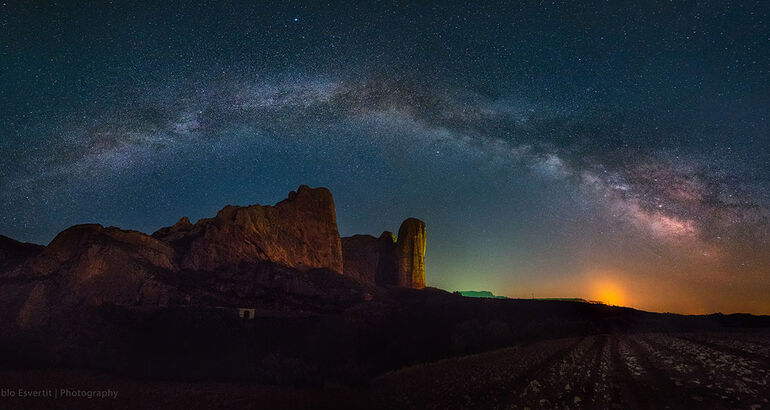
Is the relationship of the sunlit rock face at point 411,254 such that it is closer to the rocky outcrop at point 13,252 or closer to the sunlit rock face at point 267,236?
the sunlit rock face at point 267,236

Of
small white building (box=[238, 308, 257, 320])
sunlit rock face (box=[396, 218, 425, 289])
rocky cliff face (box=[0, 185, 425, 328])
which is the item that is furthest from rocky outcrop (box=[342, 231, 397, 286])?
small white building (box=[238, 308, 257, 320])

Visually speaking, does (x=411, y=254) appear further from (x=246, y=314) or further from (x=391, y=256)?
(x=246, y=314)

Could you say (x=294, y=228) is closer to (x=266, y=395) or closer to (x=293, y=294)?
(x=293, y=294)

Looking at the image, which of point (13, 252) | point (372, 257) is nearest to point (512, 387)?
point (13, 252)

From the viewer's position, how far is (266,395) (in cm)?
1800

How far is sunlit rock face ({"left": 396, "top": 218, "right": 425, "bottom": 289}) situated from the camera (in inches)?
4434

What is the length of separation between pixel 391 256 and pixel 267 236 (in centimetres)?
4817

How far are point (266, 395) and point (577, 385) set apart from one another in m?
13.7

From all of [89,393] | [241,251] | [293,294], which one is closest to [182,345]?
[89,393]

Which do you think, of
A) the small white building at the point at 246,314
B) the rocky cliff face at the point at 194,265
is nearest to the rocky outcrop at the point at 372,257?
the rocky cliff face at the point at 194,265

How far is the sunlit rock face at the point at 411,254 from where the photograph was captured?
112625 mm

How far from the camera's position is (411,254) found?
11519 centimetres

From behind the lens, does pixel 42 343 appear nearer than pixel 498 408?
No

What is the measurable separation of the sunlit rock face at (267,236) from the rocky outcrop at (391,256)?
1693 cm
